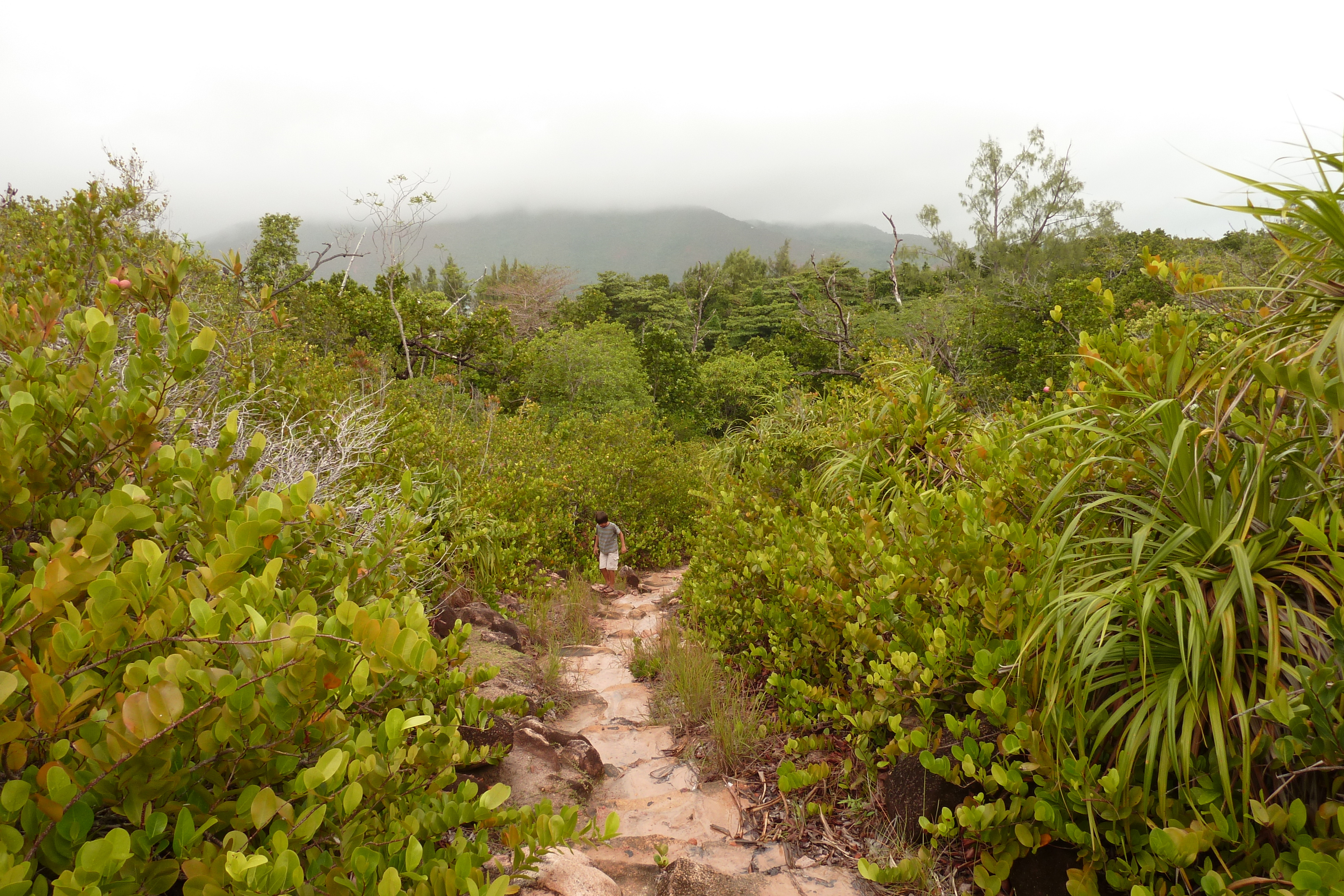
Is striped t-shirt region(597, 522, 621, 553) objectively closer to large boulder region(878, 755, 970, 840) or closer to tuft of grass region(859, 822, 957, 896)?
large boulder region(878, 755, 970, 840)

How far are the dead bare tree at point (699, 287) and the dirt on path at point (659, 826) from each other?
30.0 meters

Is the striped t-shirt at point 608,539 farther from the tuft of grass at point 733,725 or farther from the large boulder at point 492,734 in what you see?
the large boulder at point 492,734

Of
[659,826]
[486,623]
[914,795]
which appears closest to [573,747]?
[659,826]

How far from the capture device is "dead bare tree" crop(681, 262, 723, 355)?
34.7m

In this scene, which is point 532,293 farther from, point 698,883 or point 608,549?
point 698,883

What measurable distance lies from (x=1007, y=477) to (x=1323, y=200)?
160cm

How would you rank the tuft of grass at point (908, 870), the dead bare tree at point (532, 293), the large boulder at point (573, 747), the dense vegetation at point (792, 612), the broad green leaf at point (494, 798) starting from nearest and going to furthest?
the dense vegetation at point (792, 612), the broad green leaf at point (494, 798), the tuft of grass at point (908, 870), the large boulder at point (573, 747), the dead bare tree at point (532, 293)

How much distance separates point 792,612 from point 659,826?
4.58ft

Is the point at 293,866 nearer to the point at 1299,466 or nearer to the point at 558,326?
the point at 1299,466

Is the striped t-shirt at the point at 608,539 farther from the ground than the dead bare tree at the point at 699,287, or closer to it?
closer to it

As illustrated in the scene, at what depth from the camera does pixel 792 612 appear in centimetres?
381

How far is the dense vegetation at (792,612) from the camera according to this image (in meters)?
1.17

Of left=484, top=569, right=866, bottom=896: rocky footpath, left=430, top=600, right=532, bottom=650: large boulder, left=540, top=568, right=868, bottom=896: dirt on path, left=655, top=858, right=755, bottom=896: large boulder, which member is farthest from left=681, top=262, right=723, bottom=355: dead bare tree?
left=655, top=858, right=755, bottom=896: large boulder

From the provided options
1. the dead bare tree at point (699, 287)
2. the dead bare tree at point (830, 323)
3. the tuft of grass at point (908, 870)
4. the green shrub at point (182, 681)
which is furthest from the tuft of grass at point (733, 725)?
the dead bare tree at point (699, 287)
